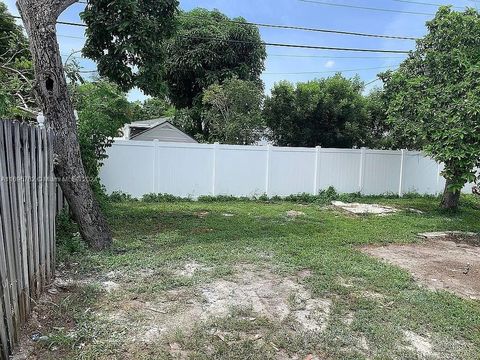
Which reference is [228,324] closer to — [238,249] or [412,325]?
[412,325]

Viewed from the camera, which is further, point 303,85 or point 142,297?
point 303,85

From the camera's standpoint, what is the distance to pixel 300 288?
4.09 meters

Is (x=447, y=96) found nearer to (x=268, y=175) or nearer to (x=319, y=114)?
(x=268, y=175)

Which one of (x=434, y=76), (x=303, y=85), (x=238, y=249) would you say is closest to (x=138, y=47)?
(x=238, y=249)

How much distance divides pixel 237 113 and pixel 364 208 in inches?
237

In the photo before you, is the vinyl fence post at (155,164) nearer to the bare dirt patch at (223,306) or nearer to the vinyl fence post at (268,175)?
the vinyl fence post at (268,175)

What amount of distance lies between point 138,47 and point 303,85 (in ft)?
28.4

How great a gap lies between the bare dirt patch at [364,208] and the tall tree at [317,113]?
4.12m

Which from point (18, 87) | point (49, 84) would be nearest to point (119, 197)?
point (18, 87)

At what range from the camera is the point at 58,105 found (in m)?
4.79

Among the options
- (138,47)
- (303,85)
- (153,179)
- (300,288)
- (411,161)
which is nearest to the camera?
(300,288)

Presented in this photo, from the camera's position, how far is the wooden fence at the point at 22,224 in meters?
2.56

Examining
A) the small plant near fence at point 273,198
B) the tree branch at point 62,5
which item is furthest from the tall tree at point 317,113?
the tree branch at point 62,5

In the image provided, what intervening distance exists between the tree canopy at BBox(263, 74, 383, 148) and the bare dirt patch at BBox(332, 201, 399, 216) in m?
4.12
